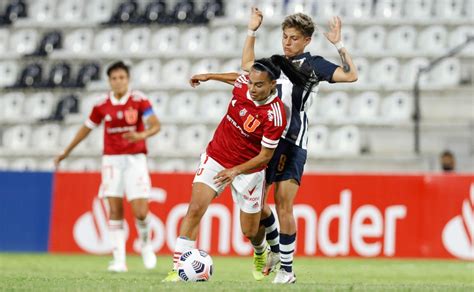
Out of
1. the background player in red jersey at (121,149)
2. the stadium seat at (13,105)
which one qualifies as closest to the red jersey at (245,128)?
the background player in red jersey at (121,149)

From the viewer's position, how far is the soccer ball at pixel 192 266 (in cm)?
1051

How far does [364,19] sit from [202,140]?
4.36 m

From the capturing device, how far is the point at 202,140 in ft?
76.4

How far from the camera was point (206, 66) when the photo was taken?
24.5m

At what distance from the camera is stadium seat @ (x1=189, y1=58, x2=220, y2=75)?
80.2ft

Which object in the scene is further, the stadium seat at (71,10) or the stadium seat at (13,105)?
the stadium seat at (71,10)

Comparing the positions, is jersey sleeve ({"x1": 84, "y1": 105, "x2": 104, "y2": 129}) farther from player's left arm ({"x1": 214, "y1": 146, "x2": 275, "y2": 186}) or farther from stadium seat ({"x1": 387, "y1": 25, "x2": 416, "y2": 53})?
stadium seat ({"x1": 387, "y1": 25, "x2": 416, "y2": 53})

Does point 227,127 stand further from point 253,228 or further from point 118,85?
point 118,85

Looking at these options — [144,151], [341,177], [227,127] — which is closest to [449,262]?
[341,177]

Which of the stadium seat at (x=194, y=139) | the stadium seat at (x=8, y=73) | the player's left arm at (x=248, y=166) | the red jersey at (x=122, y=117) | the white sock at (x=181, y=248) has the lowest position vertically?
the white sock at (x=181, y=248)

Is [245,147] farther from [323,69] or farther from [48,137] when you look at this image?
[48,137]

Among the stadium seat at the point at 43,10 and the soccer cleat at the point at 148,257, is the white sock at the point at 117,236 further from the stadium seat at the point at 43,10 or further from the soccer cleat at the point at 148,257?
the stadium seat at the point at 43,10

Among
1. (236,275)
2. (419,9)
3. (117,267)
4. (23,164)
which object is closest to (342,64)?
(236,275)

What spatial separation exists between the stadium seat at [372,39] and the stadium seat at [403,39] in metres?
0.23
